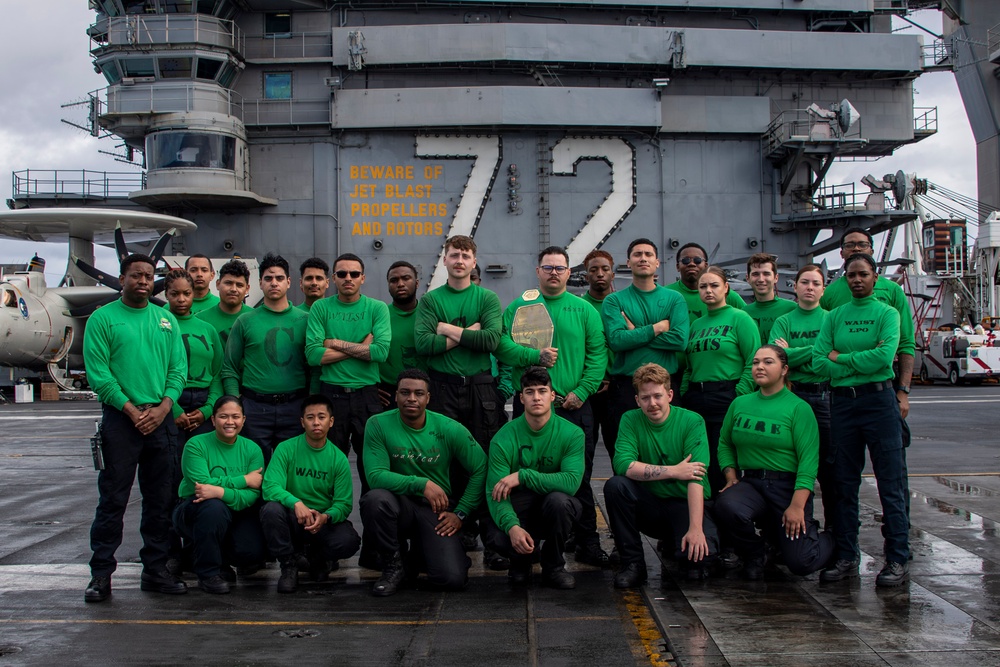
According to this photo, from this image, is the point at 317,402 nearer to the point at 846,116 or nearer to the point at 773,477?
the point at 773,477

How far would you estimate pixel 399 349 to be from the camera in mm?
6801

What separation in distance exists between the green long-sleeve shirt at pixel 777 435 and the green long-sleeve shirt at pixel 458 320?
71.5 inches

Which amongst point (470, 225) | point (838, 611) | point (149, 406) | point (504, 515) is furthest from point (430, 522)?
point (470, 225)

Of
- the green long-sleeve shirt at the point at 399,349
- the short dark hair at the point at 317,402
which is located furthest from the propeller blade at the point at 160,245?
the short dark hair at the point at 317,402

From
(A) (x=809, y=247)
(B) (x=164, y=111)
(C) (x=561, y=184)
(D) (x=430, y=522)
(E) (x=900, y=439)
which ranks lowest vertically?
(D) (x=430, y=522)

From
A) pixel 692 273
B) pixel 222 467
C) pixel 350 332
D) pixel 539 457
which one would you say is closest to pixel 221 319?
pixel 350 332

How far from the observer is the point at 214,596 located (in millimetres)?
5367

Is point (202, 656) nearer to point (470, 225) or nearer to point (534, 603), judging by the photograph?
point (534, 603)

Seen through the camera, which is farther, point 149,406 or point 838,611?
point 149,406

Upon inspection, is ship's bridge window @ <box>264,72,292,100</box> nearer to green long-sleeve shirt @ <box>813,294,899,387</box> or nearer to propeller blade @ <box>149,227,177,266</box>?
propeller blade @ <box>149,227,177,266</box>

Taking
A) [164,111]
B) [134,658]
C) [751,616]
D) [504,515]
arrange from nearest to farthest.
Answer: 1. [134,658]
2. [751,616]
3. [504,515]
4. [164,111]

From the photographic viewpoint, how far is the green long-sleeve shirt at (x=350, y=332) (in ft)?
20.6

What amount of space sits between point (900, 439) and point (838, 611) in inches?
56.5

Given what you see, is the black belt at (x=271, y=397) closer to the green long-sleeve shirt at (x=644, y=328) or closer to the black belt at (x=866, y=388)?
the green long-sleeve shirt at (x=644, y=328)
